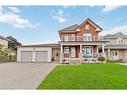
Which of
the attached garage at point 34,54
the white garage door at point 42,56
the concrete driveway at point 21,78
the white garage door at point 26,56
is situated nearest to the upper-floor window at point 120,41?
the attached garage at point 34,54

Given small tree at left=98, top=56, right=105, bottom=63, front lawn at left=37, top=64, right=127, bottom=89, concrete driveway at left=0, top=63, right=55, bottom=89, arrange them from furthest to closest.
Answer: small tree at left=98, top=56, right=105, bottom=63
concrete driveway at left=0, top=63, right=55, bottom=89
front lawn at left=37, top=64, right=127, bottom=89

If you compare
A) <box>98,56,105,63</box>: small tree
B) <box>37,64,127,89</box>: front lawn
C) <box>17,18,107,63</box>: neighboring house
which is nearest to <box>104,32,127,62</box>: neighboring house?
<box>17,18,107,63</box>: neighboring house

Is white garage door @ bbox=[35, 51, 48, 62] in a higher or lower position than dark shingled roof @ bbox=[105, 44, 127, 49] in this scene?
lower

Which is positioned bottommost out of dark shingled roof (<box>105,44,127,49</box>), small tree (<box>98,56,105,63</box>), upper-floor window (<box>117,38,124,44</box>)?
small tree (<box>98,56,105,63</box>)

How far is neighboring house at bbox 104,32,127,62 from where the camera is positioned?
1204 inches

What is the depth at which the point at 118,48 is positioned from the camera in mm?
30641

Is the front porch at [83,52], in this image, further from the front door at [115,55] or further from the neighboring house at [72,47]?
the front door at [115,55]

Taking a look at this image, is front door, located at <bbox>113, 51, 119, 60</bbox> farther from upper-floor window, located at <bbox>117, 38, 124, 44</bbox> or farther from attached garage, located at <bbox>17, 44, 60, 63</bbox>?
attached garage, located at <bbox>17, 44, 60, 63</bbox>

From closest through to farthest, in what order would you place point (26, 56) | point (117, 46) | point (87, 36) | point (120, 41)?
point (87, 36), point (26, 56), point (117, 46), point (120, 41)

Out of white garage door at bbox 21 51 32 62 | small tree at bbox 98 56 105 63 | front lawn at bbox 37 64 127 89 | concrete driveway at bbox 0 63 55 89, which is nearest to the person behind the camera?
front lawn at bbox 37 64 127 89

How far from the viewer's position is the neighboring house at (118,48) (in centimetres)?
3057

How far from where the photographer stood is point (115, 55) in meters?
31.2

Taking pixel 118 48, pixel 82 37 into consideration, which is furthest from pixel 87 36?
pixel 118 48

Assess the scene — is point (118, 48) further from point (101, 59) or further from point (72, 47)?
point (101, 59)
